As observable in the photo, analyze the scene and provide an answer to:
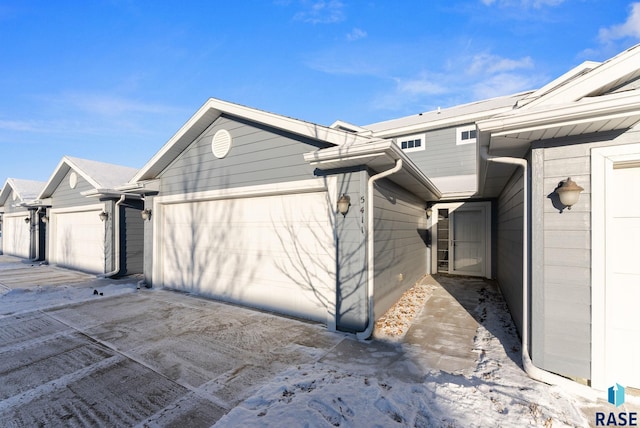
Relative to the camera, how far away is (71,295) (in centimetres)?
716

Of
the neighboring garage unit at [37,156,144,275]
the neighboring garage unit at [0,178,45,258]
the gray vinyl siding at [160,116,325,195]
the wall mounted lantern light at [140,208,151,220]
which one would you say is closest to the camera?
the gray vinyl siding at [160,116,325,195]

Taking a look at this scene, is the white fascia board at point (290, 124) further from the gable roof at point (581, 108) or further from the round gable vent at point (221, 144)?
the gable roof at point (581, 108)

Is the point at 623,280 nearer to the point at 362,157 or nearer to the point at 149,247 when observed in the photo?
the point at 362,157

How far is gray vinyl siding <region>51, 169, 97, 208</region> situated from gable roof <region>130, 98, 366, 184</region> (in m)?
4.37

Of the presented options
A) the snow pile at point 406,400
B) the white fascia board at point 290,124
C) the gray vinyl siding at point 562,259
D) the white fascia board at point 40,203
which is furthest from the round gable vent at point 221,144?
the white fascia board at point 40,203

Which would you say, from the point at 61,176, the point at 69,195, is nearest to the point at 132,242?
the point at 69,195

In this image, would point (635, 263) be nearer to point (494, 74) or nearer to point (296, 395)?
point (296, 395)

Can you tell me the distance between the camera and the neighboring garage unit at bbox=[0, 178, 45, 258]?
13.8 metres

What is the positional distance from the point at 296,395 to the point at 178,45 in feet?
30.2

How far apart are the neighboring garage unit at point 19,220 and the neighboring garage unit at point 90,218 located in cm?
255

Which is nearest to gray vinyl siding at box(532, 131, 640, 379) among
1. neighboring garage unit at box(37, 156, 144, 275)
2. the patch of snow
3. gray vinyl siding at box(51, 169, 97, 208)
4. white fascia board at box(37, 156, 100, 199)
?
the patch of snow

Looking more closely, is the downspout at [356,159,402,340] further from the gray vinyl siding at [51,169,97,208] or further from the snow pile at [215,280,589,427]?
the gray vinyl siding at [51,169,97,208]

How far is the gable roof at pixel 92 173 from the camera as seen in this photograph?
32.4 feet

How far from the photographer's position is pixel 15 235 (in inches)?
639
